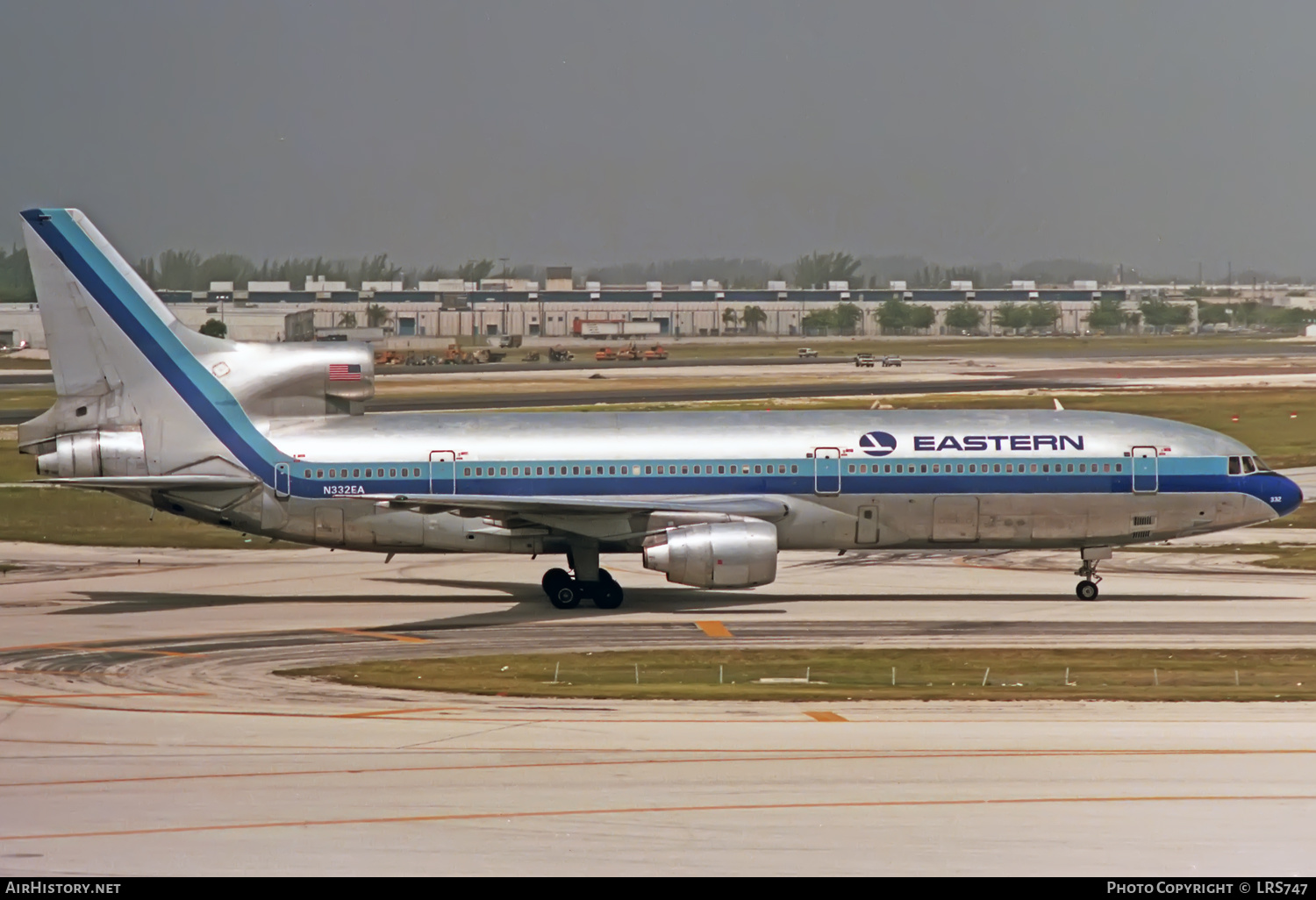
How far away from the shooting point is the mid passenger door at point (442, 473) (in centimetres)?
4156

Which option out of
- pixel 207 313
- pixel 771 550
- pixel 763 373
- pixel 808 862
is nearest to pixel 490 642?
pixel 771 550

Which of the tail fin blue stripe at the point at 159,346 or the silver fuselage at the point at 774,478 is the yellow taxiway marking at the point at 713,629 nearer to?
the silver fuselage at the point at 774,478

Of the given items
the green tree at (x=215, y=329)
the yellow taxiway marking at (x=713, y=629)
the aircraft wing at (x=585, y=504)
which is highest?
the green tree at (x=215, y=329)

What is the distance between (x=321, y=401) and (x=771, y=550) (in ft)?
42.8

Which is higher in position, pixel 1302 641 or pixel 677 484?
pixel 677 484

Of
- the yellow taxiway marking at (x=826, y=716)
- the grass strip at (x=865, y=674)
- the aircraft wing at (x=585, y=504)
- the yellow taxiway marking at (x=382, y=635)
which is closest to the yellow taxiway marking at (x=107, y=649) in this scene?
the grass strip at (x=865, y=674)

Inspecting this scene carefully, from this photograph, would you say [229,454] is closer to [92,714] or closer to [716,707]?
[92,714]

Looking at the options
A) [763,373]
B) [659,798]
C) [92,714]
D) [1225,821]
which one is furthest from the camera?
[763,373]

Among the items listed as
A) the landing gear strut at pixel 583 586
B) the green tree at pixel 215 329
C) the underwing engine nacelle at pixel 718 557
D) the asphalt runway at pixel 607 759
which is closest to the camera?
the asphalt runway at pixel 607 759

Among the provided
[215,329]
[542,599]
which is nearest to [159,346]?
[542,599]

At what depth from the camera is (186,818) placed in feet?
67.9

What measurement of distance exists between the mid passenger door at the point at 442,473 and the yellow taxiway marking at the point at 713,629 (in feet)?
25.6

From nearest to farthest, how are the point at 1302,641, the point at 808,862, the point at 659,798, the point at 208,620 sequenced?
the point at 808,862 → the point at 659,798 → the point at 1302,641 → the point at 208,620

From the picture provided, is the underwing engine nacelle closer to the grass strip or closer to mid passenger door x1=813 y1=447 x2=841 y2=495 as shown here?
mid passenger door x1=813 y1=447 x2=841 y2=495
